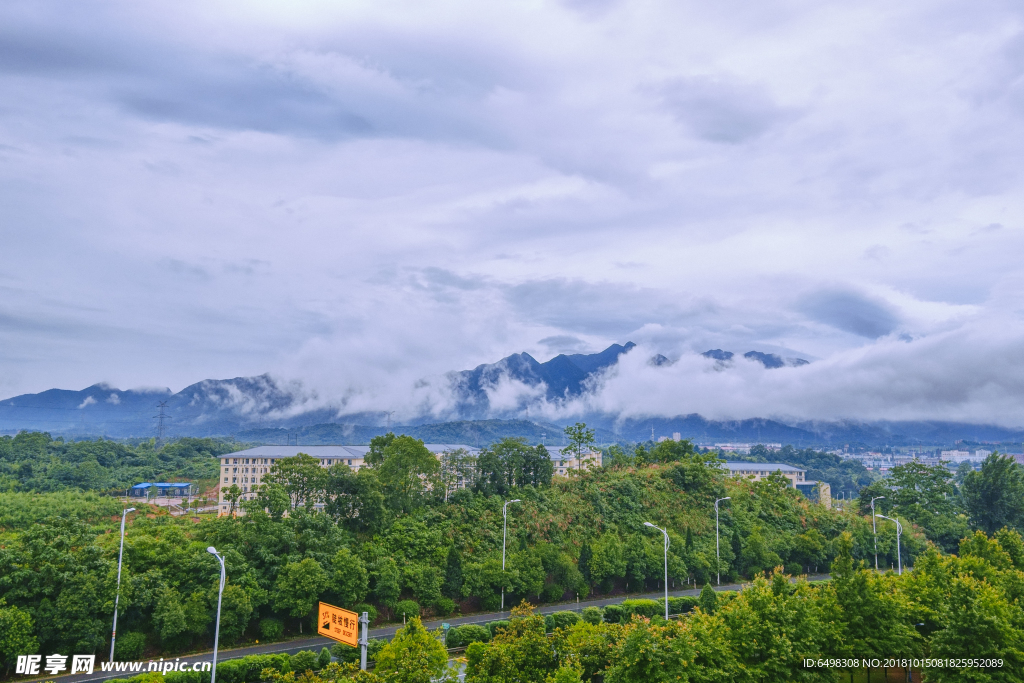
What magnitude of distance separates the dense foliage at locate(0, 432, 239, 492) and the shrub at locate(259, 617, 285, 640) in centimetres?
3729

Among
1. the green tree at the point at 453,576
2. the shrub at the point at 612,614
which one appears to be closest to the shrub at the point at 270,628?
the green tree at the point at 453,576

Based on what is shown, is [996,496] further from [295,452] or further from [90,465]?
[90,465]

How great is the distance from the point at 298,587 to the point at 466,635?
28.3 feet

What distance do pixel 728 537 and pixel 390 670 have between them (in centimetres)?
3691

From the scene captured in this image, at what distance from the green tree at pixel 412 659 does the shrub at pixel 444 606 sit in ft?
57.9

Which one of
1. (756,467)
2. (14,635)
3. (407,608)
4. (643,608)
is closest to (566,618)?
(643,608)

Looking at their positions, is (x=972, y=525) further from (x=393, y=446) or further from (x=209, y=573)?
(x=209, y=573)

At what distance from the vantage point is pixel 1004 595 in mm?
25391

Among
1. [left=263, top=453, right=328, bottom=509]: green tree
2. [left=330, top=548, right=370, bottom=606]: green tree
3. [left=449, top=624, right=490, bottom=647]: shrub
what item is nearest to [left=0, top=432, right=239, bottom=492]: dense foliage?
[left=263, top=453, right=328, bottom=509]: green tree

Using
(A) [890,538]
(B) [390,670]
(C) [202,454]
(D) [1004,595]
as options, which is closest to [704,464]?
(A) [890,538]

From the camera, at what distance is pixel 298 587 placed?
32.6m

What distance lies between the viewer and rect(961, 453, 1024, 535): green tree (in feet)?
181

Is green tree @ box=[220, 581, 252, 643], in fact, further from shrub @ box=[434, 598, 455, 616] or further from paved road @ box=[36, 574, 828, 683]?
shrub @ box=[434, 598, 455, 616]

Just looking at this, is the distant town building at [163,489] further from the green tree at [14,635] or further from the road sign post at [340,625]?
the road sign post at [340,625]
